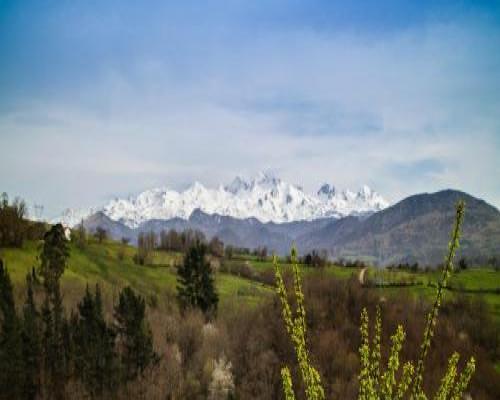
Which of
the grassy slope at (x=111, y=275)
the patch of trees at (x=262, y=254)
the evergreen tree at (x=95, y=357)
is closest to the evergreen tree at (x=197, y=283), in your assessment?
the grassy slope at (x=111, y=275)

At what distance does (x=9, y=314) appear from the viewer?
57.3 feet

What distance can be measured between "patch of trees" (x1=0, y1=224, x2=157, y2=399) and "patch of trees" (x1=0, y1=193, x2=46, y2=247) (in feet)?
91.2

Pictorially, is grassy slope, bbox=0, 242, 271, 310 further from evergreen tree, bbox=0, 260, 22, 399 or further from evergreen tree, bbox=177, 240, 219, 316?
evergreen tree, bbox=0, 260, 22, 399

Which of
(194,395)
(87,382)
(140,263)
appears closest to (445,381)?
(194,395)

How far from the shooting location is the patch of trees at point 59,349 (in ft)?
56.4

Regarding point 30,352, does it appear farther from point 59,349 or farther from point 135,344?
point 135,344

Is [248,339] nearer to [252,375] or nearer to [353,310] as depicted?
[252,375]

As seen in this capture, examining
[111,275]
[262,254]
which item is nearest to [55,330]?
[111,275]

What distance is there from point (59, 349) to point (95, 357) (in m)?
2.76

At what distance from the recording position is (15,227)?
4725cm

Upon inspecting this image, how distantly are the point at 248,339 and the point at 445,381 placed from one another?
20.2 meters

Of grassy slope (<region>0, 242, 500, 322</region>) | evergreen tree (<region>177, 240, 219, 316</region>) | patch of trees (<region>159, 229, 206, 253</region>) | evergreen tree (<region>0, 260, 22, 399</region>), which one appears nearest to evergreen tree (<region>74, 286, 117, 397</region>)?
evergreen tree (<region>0, 260, 22, 399</region>)

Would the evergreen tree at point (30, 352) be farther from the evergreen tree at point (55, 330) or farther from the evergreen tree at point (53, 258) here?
the evergreen tree at point (53, 258)

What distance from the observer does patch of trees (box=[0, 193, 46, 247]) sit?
153ft
